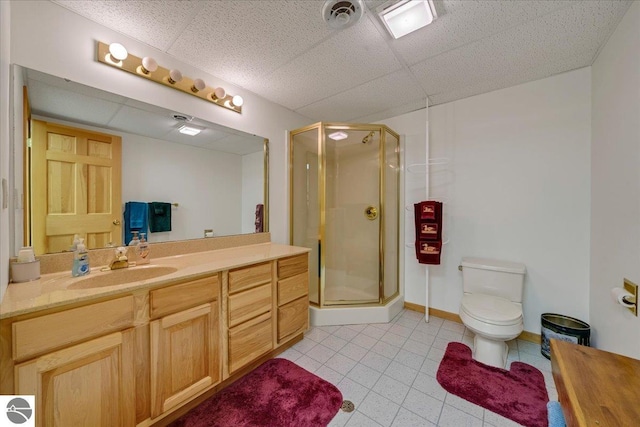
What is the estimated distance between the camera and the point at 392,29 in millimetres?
1481

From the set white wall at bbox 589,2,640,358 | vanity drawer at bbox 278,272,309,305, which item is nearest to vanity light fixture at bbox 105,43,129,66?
vanity drawer at bbox 278,272,309,305

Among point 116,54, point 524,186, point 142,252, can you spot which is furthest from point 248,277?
point 524,186

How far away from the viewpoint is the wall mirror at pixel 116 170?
49.6 inches

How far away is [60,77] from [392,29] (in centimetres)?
192

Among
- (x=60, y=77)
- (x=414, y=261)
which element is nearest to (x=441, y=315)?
(x=414, y=261)

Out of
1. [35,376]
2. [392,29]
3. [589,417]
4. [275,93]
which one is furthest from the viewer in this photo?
[275,93]

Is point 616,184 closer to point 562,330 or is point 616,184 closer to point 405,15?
point 562,330

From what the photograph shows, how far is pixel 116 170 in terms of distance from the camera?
60.7 inches

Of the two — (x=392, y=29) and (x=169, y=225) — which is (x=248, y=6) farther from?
(x=169, y=225)

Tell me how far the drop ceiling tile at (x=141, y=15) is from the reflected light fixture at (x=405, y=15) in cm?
105

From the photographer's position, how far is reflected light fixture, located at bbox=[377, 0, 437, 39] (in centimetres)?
130

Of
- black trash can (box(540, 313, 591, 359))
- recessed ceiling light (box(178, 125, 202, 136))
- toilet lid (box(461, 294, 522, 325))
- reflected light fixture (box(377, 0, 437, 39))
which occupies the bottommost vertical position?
black trash can (box(540, 313, 591, 359))

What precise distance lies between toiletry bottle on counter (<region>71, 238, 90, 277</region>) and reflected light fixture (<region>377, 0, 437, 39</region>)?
2104 millimetres

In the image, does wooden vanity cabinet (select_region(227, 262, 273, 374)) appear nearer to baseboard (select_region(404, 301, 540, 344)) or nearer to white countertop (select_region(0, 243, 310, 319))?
white countertop (select_region(0, 243, 310, 319))
